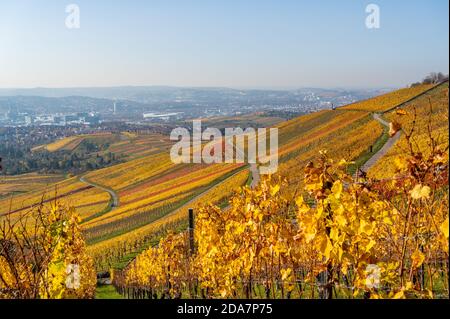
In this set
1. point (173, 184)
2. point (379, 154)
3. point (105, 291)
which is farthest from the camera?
point (173, 184)

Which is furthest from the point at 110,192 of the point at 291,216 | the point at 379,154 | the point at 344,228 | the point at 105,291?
Result: the point at 344,228


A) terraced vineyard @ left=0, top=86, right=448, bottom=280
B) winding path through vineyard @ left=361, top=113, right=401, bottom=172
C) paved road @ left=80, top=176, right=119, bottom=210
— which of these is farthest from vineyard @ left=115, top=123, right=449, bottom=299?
paved road @ left=80, top=176, right=119, bottom=210

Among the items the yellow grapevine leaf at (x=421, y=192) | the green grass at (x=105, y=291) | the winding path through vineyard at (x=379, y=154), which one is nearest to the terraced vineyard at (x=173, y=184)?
the winding path through vineyard at (x=379, y=154)

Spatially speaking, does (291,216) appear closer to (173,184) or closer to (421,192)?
(421,192)

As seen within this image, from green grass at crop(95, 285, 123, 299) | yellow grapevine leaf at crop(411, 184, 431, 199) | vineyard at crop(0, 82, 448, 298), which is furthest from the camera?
green grass at crop(95, 285, 123, 299)

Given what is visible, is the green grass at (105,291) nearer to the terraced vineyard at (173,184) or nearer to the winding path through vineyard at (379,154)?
the terraced vineyard at (173,184)


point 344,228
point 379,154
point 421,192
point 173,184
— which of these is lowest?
point 173,184

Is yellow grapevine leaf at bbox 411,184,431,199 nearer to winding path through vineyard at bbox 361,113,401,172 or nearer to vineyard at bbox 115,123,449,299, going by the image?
vineyard at bbox 115,123,449,299

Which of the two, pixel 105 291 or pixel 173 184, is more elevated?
pixel 105 291
